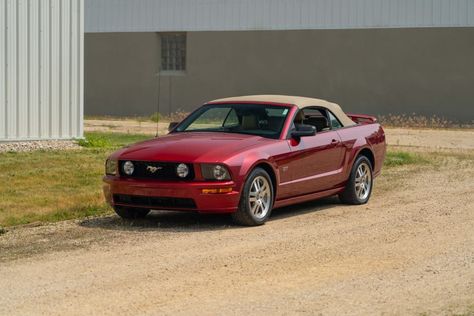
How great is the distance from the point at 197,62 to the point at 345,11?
17.5 ft

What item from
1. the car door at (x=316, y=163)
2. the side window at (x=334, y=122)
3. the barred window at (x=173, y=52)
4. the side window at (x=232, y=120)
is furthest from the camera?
the barred window at (x=173, y=52)

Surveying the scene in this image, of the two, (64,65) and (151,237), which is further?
(64,65)

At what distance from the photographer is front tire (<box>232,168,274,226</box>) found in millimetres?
10789

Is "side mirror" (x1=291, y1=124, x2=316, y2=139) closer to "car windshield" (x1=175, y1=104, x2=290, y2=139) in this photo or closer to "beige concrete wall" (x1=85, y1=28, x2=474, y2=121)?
"car windshield" (x1=175, y1=104, x2=290, y2=139)

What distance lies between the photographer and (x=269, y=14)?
3131cm

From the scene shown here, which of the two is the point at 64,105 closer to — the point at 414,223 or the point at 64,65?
the point at 64,65

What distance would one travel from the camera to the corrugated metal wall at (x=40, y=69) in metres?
17.4

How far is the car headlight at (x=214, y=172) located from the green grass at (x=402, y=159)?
7.48 metres

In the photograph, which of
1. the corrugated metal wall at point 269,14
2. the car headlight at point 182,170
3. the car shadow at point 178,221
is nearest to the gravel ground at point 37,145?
the car shadow at point 178,221

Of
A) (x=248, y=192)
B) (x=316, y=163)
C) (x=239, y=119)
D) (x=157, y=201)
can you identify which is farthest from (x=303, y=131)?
(x=157, y=201)

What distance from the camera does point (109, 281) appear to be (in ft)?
26.5

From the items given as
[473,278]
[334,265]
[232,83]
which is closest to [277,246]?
[334,265]

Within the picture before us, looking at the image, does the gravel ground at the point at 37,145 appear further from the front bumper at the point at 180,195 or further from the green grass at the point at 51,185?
the front bumper at the point at 180,195

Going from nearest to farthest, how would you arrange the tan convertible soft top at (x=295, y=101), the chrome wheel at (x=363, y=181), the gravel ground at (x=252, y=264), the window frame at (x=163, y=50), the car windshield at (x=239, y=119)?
the gravel ground at (x=252, y=264) → the car windshield at (x=239, y=119) → the tan convertible soft top at (x=295, y=101) → the chrome wheel at (x=363, y=181) → the window frame at (x=163, y=50)
